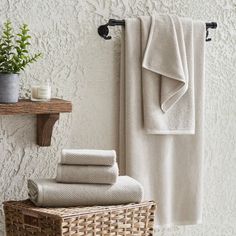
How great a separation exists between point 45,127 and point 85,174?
24cm

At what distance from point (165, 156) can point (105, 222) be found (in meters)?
0.48

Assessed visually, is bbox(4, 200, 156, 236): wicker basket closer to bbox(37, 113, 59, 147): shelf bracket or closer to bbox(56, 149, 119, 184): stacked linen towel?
bbox(56, 149, 119, 184): stacked linen towel

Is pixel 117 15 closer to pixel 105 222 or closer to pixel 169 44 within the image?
pixel 169 44

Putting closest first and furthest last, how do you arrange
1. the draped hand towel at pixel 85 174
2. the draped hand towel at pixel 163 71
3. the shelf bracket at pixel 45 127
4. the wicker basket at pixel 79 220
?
the wicker basket at pixel 79 220, the draped hand towel at pixel 85 174, the shelf bracket at pixel 45 127, the draped hand towel at pixel 163 71

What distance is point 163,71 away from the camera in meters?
2.15

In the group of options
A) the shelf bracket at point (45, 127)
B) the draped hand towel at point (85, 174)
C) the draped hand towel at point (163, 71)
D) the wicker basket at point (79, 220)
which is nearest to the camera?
the wicker basket at point (79, 220)

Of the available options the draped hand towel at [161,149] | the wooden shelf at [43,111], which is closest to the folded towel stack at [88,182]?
the wooden shelf at [43,111]

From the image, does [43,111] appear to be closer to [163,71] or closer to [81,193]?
[81,193]

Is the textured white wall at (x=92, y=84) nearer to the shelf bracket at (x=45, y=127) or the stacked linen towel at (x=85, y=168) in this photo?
the shelf bracket at (x=45, y=127)

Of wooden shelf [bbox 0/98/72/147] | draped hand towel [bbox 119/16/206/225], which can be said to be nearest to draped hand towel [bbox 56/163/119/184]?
wooden shelf [bbox 0/98/72/147]

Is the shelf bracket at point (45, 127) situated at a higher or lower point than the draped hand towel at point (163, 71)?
lower

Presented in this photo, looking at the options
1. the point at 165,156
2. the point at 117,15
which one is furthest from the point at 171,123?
the point at 117,15

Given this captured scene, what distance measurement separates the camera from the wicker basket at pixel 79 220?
1.77 m

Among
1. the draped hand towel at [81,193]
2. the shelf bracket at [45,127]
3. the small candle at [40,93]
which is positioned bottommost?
the draped hand towel at [81,193]
